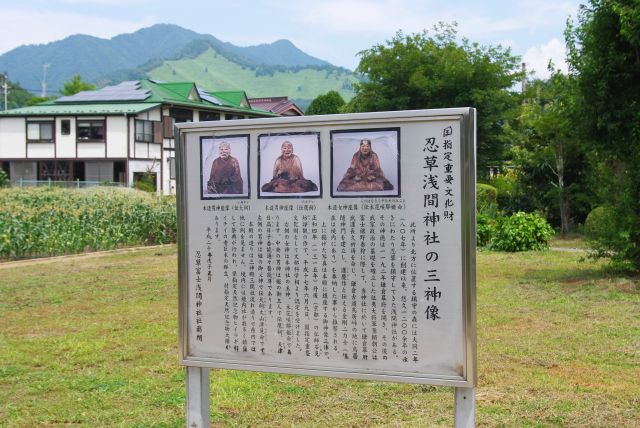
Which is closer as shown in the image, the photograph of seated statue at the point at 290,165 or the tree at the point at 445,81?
the photograph of seated statue at the point at 290,165

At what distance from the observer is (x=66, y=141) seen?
129 ft

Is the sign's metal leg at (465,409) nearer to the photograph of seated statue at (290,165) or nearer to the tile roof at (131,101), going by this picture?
the photograph of seated statue at (290,165)

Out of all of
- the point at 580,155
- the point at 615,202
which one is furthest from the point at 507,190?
the point at 615,202

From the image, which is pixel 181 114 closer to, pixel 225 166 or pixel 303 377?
pixel 303 377

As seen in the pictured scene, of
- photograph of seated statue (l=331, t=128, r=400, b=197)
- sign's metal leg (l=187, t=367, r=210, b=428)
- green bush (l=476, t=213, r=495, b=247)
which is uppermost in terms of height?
photograph of seated statue (l=331, t=128, r=400, b=197)

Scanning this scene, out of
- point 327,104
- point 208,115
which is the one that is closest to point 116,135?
point 208,115

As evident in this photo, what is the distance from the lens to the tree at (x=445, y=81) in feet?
102

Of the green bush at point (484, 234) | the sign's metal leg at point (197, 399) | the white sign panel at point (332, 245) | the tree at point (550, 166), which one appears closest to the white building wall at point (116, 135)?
the tree at point (550, 166)

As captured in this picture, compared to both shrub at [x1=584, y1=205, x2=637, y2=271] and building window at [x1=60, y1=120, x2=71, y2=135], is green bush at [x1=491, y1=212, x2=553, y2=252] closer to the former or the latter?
shrub at [x1=584, y1=205, x2=637, y2=271]

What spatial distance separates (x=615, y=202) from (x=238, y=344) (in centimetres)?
845

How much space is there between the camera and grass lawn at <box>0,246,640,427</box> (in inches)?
202

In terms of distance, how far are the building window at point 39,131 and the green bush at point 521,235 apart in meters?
29.3

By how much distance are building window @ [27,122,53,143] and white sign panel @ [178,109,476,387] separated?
124ft

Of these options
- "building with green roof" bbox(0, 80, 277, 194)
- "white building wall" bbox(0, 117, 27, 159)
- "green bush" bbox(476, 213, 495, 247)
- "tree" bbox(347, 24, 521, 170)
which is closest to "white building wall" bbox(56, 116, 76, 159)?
"building with green roof" bbox(0, 80, 277, 194)
